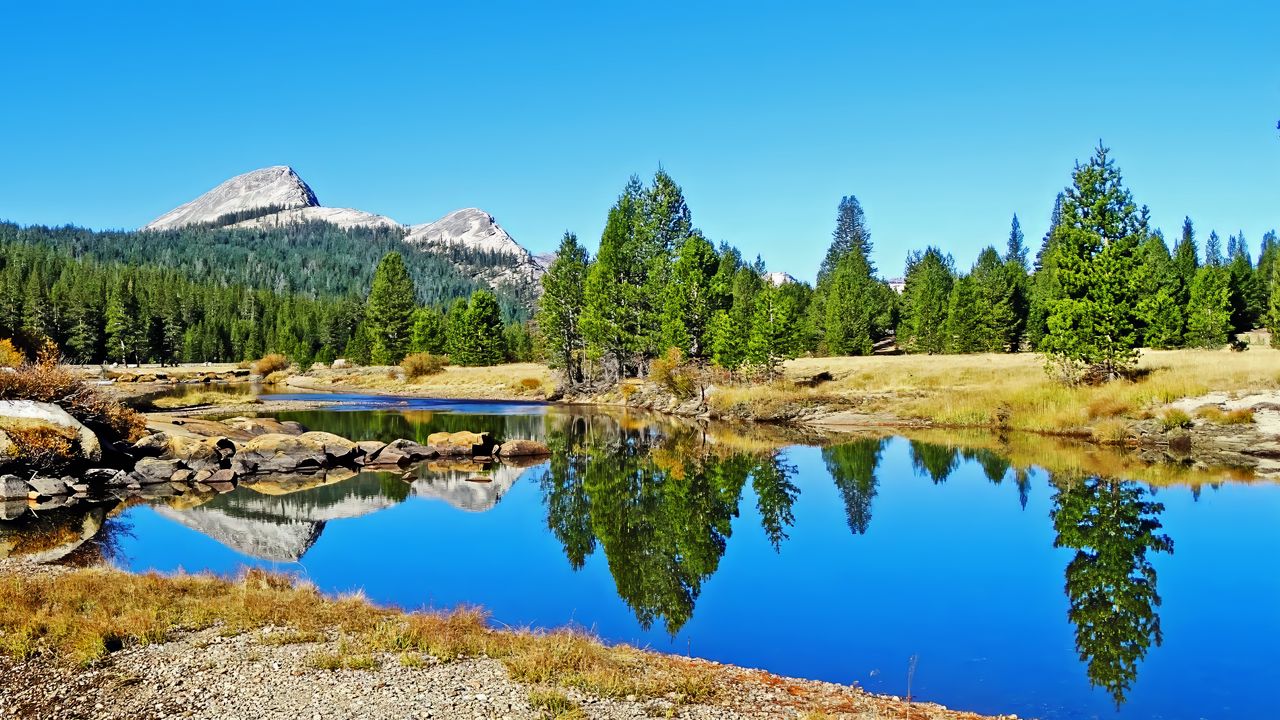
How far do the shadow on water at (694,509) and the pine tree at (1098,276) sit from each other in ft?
24.6

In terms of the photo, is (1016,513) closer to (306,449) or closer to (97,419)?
(306,449)

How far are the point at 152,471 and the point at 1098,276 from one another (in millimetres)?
45071

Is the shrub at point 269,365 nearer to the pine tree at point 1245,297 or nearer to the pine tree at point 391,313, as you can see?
the pine tree at point 391,313

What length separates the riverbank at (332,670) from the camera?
954cm

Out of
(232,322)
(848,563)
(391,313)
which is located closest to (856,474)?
(848,563)

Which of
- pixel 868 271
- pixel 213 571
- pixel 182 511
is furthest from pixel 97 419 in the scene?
pixel 868 271

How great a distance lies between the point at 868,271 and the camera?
114 meters

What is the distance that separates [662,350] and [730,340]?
954 centimetres

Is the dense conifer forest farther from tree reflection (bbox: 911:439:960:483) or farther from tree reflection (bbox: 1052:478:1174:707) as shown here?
tree reflection (bbox: 1052:478:1174:707)

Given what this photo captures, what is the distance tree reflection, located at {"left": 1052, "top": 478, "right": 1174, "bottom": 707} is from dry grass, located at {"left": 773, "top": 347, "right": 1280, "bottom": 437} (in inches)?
565

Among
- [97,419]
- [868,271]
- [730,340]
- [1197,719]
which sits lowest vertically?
[1197,719]

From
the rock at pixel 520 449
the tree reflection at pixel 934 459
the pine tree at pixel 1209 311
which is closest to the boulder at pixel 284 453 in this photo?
the rock at pixel 520 449

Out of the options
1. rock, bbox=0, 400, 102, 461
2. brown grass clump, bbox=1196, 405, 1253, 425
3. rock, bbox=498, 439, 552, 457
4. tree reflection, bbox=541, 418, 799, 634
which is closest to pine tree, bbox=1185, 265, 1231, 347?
brown grass clump, bbox=1196, 405, 1253, 425

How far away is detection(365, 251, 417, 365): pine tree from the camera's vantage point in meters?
110
